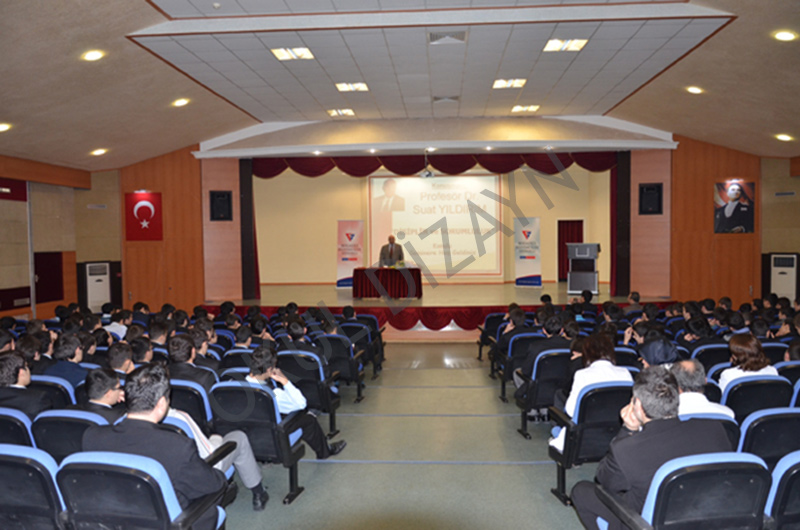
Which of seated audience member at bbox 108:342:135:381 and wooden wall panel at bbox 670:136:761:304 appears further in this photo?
wooden wall panel at bbox 670:136:761:304

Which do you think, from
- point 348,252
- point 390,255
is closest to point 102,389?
point 390,255

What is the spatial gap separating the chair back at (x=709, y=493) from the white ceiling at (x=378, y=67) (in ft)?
18.3

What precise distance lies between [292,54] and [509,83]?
3.72 m

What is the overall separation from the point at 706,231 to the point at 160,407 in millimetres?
12251

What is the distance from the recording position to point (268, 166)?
12.4 meters

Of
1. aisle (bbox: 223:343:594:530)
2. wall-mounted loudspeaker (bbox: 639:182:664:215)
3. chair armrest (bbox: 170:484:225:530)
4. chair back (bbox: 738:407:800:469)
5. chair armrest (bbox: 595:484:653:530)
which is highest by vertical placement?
wall-mounted loudspeaker (bbox: 639:182:664:215)

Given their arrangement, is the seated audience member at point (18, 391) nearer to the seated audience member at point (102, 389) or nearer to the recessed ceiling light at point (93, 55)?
the seated audience member at point (102, 389)

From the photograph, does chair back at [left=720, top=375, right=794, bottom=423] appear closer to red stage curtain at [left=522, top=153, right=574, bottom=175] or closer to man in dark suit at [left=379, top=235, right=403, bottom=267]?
red stage curtain at [left=522, top=153, right=574, bottom=175]

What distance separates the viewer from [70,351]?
4293 mm

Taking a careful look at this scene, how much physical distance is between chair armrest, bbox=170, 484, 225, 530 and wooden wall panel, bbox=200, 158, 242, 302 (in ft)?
34.1

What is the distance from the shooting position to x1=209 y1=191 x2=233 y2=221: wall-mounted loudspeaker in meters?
12.4

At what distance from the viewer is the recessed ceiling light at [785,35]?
622 centimetres

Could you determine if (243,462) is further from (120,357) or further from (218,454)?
(120,357)

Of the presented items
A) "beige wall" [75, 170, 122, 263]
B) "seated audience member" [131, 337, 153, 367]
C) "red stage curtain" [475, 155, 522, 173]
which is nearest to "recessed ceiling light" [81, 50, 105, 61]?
"seated audience member" [131, 337, 153, 367]
